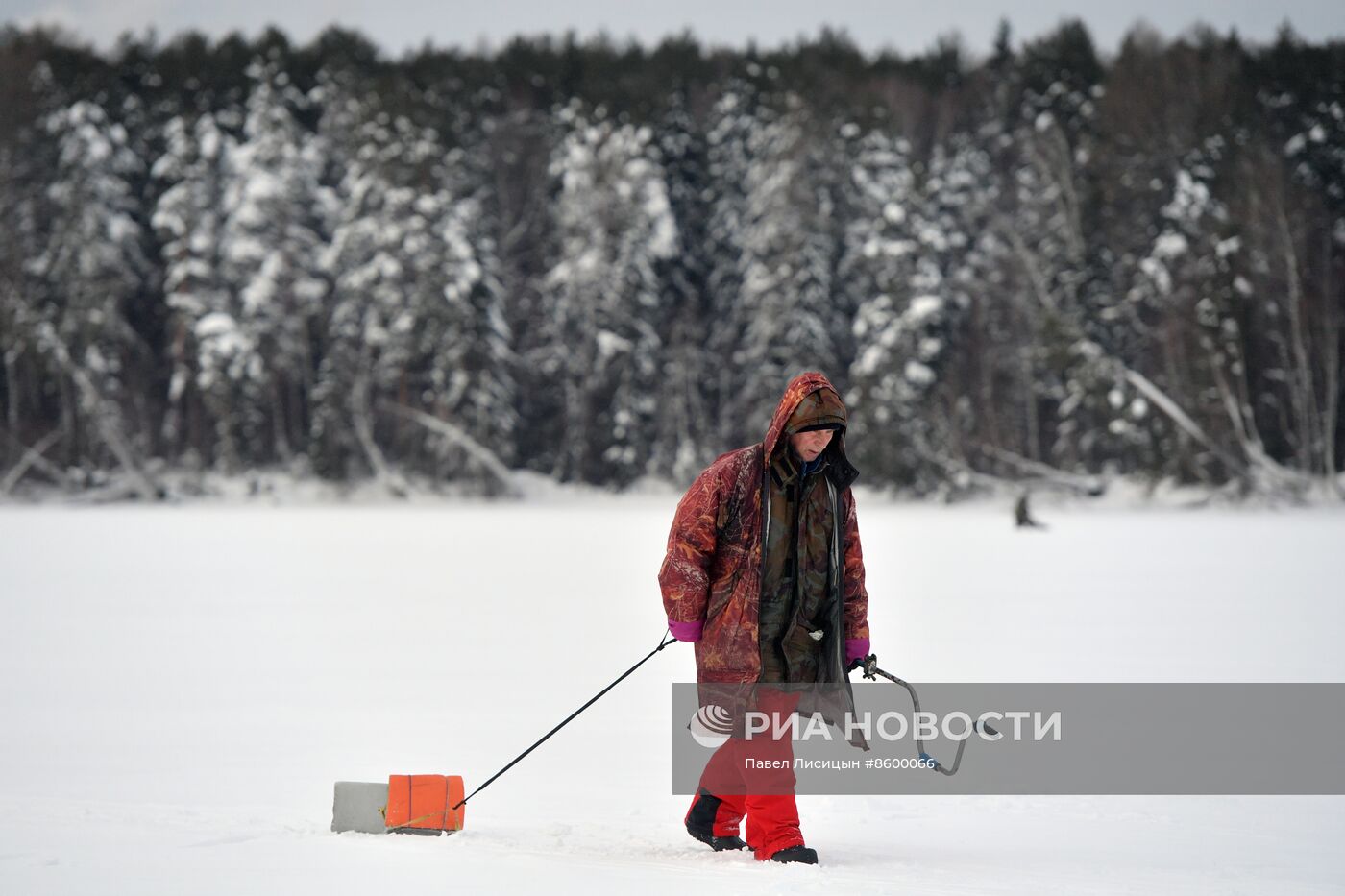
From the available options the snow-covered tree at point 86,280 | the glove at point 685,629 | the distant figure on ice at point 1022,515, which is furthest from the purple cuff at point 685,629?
the snow-covered tree at point 86,280

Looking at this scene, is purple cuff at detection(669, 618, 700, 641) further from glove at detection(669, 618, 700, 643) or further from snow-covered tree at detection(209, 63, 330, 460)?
snow-covered tree at detection(209, 63, 330, 460)

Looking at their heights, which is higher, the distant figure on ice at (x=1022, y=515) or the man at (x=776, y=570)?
the man at (x=776, y=570)

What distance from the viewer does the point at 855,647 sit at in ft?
14.9

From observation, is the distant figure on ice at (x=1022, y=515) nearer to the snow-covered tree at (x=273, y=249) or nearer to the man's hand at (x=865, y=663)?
the man's hand at (x=865, y=663)

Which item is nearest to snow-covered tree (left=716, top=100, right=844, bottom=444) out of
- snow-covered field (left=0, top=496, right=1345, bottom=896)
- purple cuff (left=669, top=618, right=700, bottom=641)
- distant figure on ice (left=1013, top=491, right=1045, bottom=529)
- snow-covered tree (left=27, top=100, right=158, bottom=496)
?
distant figure on ice (left=1013, top=491, right=1045, bottom=529)

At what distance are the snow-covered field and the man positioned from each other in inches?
23.7

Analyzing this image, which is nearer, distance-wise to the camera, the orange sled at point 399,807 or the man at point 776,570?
the man at point 776,570

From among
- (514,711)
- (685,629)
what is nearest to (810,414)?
(685,629)

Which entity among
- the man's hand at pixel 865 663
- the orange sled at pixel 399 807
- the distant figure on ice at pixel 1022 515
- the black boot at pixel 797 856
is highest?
the man's hand at pixel 865 663

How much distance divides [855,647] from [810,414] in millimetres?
820

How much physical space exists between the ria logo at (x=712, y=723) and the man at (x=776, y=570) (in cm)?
10

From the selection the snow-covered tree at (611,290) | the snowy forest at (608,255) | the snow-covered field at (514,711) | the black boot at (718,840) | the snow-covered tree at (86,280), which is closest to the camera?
the snow-covered field at (514,711)

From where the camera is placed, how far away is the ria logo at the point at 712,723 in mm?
4438

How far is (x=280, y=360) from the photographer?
39.4 metres
